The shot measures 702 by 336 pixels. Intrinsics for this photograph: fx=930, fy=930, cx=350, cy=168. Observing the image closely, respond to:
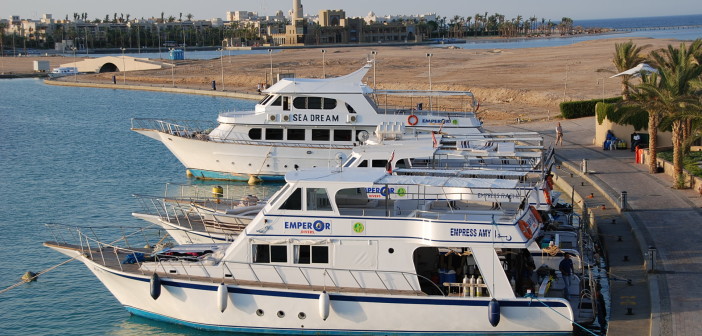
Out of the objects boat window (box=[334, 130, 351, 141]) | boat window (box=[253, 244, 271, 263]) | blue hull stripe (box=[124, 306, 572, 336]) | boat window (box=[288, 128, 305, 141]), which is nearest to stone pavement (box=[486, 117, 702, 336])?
blue hull stripe (box=[124, 306, 572, 336])

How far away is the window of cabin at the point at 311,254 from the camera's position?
21.2 m

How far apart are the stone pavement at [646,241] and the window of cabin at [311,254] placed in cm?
648

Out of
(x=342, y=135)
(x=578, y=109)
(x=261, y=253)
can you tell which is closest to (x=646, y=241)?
(x=261, y=253)

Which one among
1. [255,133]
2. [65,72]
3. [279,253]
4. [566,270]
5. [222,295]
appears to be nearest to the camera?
[222,295]

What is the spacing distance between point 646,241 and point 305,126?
1834cm

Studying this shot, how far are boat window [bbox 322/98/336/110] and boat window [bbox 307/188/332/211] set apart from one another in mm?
19219

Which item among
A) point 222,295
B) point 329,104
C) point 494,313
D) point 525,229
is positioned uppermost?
point 329,104

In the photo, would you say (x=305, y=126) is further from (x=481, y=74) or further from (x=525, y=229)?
(x=481, y=74)

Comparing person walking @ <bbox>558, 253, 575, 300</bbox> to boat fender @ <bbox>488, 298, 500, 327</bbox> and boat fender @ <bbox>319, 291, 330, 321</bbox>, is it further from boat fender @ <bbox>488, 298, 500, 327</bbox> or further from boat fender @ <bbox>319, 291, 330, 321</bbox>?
boat fender @ <bbox>319, 291, 330, 321</bbox>

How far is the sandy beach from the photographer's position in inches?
2756

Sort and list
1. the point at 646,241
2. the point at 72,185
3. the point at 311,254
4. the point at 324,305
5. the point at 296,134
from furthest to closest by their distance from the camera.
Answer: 1. the point at 72,185
2. the point at 296,134
3. the point at 646,241
4. the point at 311,254
5. the point at 324,305

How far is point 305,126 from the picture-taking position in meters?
40.9

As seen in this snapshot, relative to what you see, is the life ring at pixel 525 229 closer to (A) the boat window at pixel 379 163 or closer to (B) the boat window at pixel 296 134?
(A) the boat window at pixel 379 163

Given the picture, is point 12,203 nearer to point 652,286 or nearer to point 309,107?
point 309,107
